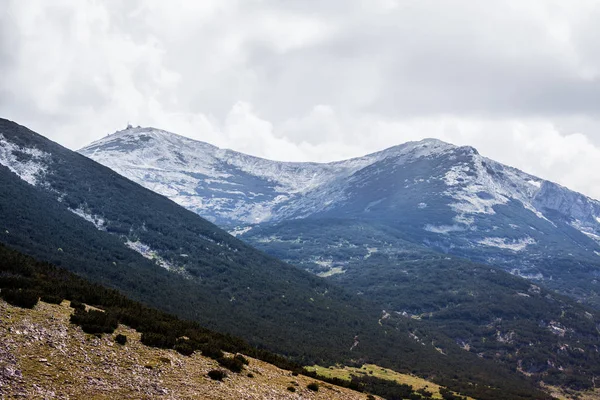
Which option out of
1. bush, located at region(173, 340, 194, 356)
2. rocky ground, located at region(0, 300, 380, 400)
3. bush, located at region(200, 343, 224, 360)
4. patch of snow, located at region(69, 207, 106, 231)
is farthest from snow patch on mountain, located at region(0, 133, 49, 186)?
bush, located at region(173, 340, 194, 356)

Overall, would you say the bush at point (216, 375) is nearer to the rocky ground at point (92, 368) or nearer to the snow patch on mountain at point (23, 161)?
the rocky ground at point (92, 368)

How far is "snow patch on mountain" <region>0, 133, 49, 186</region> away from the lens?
150m

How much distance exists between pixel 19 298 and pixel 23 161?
149m

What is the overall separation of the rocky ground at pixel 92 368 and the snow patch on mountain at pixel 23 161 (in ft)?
454

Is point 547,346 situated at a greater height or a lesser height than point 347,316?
greater

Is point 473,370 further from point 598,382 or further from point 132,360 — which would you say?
point 132,360

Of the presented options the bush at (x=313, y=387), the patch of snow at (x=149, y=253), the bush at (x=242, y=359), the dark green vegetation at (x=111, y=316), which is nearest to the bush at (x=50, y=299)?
the dark green vegetation at (x=111, y=316)

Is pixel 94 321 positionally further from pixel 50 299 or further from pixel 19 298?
pixel 19 298

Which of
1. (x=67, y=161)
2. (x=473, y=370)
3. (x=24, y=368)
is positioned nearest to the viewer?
(x=24, y=368)

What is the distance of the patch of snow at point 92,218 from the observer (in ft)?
485

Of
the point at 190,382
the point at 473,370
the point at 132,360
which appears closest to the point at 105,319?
the point at 132,360

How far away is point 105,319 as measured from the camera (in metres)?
31.9

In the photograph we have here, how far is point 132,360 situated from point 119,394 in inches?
148

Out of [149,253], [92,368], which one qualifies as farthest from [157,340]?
[149,253]
